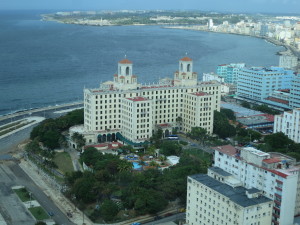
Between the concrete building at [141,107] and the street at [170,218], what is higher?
the concrete building at [141,107]

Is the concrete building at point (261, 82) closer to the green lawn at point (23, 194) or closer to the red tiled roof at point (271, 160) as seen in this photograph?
the red tiled roof at point (271, 160)

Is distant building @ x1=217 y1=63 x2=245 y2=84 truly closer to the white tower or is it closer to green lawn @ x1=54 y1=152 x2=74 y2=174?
the white tower

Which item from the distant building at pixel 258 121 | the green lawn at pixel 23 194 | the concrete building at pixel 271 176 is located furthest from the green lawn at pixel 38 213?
the distant building at pixel 258 121

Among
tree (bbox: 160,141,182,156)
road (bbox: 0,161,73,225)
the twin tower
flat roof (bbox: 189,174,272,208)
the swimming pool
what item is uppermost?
the twin tower

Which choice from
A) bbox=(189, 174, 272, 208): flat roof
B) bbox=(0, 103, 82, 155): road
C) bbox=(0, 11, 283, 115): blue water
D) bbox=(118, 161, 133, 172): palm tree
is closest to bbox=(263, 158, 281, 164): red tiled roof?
bbox=(189, 174, 272, 208): flat roof

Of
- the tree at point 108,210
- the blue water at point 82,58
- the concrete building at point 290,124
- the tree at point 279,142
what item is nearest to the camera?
the tree at point 108,210

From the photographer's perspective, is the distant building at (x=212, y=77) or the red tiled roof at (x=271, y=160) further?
the distant building at (x=212, y=77)

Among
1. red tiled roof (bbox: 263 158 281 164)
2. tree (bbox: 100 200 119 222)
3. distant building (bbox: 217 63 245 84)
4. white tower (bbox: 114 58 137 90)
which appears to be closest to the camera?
red tiled roof (bbox: 263 158 281 164)
